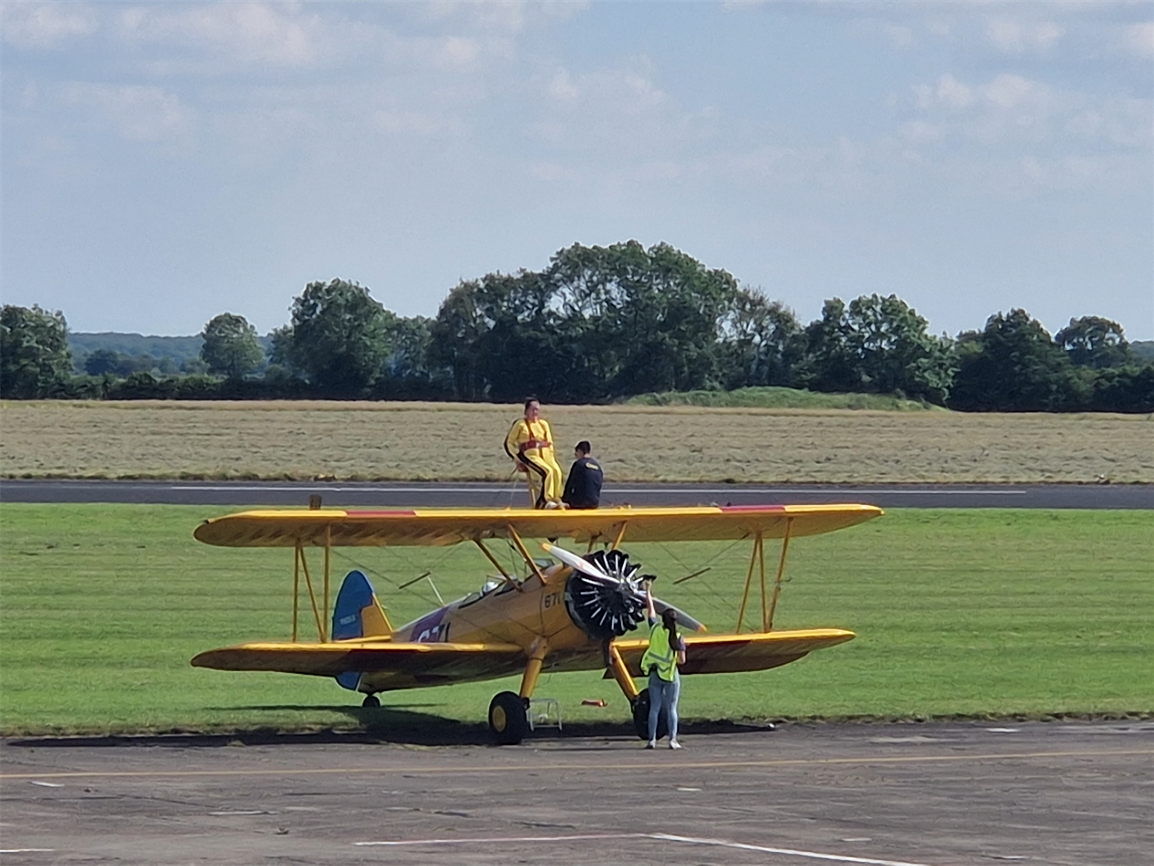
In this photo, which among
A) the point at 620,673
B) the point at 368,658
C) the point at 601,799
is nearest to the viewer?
the point at 601,799

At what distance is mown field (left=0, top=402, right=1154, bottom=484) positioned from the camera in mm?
46906

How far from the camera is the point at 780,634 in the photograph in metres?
17.4

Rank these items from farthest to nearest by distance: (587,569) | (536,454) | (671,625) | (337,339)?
(337,339)
(536,454)
(587,569)
(671,625)

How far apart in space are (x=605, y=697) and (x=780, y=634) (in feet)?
8.95

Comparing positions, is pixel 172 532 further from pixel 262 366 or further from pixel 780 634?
pixel 262 366

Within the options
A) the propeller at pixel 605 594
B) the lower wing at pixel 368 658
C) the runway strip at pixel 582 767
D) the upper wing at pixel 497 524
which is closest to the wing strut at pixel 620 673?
the propeller at pixel 605 594

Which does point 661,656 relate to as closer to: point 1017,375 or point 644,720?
point 644,720

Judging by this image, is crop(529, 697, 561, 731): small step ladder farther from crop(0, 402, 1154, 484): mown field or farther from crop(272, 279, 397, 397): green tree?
crop(272, 279, 397, 397): green tree

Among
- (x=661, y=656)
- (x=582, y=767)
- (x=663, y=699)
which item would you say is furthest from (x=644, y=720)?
(x=582, y=767)

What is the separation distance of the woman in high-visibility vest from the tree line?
245 ft

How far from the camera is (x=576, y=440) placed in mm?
58219

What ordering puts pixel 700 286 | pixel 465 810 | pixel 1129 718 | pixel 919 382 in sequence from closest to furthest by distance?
pixel 465 810 < pixel 1129 718 < pixel 919 382 < pixel 700 286

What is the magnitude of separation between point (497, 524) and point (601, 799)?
4.90 metres

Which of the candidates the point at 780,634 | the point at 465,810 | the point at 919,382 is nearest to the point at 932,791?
the point at 465,810
